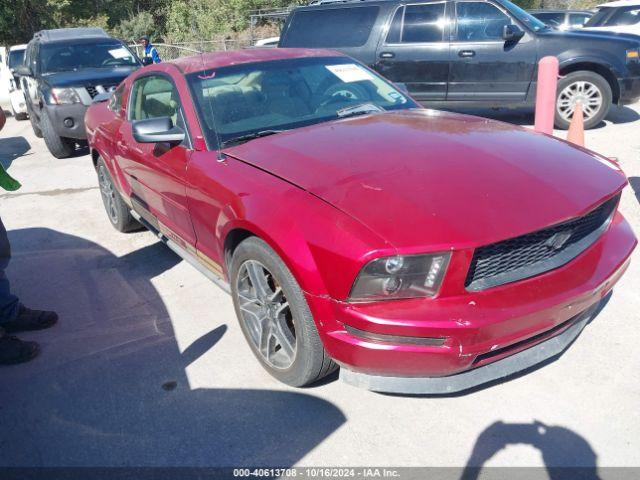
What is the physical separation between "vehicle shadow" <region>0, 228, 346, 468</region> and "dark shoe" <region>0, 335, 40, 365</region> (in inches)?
2.0

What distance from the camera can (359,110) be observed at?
3.84 metres

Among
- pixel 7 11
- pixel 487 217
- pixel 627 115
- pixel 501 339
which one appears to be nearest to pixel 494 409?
pixel 501 339

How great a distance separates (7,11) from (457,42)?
2953 centimetres

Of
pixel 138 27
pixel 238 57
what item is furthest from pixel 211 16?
pixel 238 57

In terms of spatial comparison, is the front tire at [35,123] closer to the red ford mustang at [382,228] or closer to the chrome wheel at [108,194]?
the chrome wheel at [108,194]

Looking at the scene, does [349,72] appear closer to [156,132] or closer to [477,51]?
[156,132]

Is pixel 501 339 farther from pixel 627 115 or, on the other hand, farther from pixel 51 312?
pixel 627 115

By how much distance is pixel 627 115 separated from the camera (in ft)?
29.8

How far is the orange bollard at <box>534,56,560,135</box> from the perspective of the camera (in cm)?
588

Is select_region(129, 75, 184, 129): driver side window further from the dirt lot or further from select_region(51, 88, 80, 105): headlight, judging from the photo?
select_region(51, 88, 80, 105): headlight

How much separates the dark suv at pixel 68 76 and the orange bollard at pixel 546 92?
6.26 metres

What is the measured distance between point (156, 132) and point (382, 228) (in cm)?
187

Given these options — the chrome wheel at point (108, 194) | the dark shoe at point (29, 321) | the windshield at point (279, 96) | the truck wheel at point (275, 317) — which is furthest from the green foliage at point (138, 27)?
the truck wheel at point (275, 317)

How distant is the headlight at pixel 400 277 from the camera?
89.9 inches
